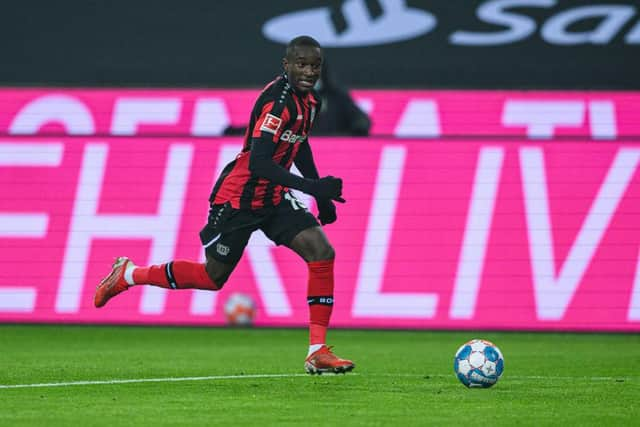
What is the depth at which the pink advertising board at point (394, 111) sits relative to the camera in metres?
17.5

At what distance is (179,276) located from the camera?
383 inches

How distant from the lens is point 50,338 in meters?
13.6

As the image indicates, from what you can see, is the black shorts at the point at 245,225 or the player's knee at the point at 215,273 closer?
the black shorts at the point at 245,225

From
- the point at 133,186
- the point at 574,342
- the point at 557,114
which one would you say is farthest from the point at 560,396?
the point at 557,114

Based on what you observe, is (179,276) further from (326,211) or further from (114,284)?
(326,211)

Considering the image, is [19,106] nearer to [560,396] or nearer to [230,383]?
[230,383]

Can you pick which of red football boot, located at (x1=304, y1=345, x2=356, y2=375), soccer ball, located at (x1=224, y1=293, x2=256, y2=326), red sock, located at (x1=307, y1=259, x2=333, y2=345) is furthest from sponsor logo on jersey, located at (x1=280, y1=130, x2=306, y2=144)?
soccer ball, located at (x1=224, y1=293, x2=256, y2=326)

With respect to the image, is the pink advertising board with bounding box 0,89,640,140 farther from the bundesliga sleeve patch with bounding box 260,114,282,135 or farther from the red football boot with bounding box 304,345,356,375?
the red football boot with bounding box 304,345,356,375

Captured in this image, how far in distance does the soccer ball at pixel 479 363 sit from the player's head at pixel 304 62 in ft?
6.09

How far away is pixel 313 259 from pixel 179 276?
1.05 metres

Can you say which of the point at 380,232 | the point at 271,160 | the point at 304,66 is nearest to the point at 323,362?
the point at 271,160

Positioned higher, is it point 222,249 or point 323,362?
point 222,249

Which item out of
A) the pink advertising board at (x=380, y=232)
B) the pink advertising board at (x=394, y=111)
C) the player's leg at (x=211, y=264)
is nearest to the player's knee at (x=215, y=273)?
the player's leg at (x=211, y=264)

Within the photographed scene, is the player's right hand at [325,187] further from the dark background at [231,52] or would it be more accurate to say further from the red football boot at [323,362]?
the dark background at [231,52]
